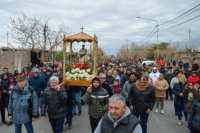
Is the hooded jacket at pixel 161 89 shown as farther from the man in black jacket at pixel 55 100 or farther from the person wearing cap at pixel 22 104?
the person wearing cap at pixel 22 104

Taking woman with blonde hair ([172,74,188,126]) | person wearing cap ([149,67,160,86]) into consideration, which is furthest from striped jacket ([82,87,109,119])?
person wearing cap ([149,67,160,86])

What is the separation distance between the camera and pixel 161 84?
7664 mm

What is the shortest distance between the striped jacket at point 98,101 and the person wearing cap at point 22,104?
1305mm

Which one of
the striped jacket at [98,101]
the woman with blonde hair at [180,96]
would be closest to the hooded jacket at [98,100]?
the striped jacket at [98,101]

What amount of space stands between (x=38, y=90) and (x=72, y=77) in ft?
5.81

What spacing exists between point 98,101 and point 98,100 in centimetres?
2

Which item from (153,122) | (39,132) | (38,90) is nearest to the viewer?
(39,132)

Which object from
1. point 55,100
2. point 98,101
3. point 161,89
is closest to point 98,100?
point 98,101

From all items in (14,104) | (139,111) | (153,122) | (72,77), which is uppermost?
(72,77)

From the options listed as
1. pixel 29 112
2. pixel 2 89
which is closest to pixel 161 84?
pixel 29 112

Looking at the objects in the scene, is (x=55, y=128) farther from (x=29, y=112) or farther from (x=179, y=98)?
(x=179, y=98)

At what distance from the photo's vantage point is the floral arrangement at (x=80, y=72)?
19.9ft

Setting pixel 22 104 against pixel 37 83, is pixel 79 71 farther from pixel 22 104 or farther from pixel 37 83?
pixel 22 104

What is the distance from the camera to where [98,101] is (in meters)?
4.15
